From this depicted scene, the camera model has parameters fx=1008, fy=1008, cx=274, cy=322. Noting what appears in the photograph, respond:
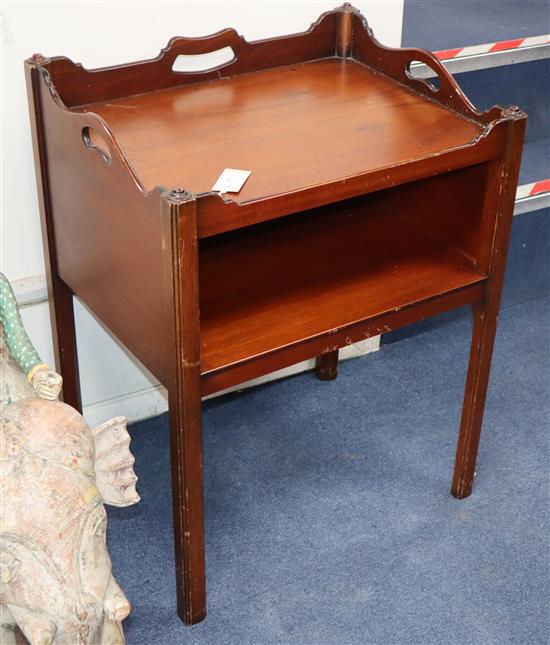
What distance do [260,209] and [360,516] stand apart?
73cm

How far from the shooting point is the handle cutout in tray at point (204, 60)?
1.76 m

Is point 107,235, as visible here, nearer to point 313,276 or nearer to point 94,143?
point 94,143

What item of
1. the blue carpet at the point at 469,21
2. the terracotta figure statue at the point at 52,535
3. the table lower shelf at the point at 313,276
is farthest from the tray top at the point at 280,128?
the blue carpet at the point at 469,21

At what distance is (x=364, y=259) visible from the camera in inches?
66.3

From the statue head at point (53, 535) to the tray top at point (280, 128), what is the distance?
1.32 ft

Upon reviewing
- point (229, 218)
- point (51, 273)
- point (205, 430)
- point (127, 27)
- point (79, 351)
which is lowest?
point (205, 430)

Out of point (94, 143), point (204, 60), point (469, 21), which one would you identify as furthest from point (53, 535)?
point (469, 21)

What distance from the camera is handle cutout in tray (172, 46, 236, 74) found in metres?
1.76

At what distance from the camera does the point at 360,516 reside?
1.83 meters

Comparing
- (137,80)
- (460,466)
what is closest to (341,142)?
(137,80)

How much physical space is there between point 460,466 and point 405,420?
246 mm

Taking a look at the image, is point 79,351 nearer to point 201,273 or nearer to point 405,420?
point 201,273

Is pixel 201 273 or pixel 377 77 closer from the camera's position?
pixel 201 273

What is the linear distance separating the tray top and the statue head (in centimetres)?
40
